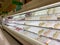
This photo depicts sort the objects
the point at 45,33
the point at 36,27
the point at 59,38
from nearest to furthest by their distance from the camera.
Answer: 1. the point at 59,38
2. the point at 45,33
3. the point at 36,27

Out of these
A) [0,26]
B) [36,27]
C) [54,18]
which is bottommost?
[0,26]

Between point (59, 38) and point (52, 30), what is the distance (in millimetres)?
191

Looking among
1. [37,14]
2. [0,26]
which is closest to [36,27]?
[37,14]

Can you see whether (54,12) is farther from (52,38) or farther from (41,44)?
(41,44)

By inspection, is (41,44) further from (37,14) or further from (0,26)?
(0,26)

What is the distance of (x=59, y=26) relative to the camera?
1.37 m

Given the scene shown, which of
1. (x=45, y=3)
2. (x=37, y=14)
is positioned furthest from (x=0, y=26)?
(x=45, y=3)

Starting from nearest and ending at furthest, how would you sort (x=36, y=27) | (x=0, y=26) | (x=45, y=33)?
(x=45, y=33)
(x=36, y=27)
(x=0, y=26)

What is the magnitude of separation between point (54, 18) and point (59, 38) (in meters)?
0.27

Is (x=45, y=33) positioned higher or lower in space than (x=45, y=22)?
lower

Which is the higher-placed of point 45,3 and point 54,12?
point 45,3

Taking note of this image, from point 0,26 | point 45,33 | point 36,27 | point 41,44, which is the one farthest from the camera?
point 0,26

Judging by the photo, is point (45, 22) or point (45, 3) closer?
point (45, 3)

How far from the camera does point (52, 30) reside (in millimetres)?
1499
